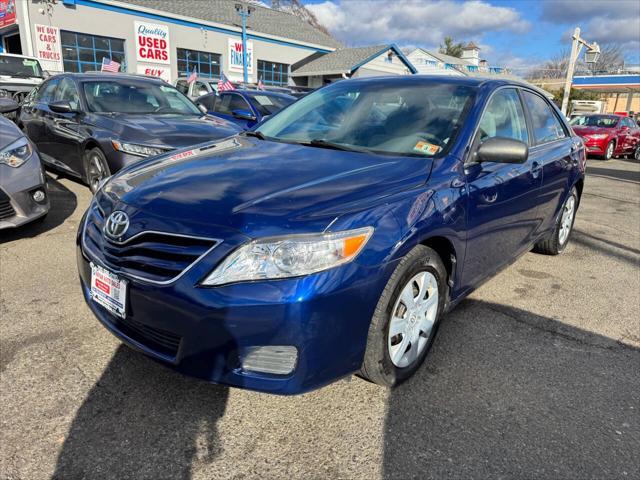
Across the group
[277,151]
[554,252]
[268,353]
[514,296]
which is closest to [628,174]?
[554,252]

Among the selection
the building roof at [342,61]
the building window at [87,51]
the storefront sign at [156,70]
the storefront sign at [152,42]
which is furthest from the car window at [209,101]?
the building roof at [342,61]

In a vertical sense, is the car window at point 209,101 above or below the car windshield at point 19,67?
below

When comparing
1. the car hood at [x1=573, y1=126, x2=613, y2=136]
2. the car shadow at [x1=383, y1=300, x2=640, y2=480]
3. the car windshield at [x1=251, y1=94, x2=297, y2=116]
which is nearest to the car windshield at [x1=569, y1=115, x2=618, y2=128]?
the car hood at [x1=573, y1=126, x2=613, y2=136]

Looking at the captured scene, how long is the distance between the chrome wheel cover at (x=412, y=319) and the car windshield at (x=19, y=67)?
A: 624 inches

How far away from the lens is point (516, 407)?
8.18 ft

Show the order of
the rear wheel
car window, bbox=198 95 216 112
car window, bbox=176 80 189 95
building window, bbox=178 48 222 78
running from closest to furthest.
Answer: car window, bbox=198 95 216 112 → car window, bbox=176 80 189 95 → the rear wheel → building window, bbox=178 48 222 78

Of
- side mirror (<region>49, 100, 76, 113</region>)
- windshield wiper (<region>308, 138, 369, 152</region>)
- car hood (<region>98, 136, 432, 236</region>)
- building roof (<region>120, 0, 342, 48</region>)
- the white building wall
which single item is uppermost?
building roof (<region>120, 0, 342, 48</region>)

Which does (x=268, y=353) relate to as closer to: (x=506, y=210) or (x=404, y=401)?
(x=404, y=401)

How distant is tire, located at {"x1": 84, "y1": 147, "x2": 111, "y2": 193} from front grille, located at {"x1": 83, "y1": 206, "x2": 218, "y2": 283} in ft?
12.4

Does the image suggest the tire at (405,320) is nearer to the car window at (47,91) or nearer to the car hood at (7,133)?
the car hood at (7,133)

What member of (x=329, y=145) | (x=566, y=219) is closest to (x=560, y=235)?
(x=566, y=219)

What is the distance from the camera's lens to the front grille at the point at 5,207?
4.21 meters

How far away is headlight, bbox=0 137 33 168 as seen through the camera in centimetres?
436

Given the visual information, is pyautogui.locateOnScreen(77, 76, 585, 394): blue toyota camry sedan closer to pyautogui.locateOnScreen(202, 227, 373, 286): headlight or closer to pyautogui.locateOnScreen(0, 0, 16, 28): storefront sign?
pyautogui.locateOnScreen(202, 227, 373, 286): headlight
